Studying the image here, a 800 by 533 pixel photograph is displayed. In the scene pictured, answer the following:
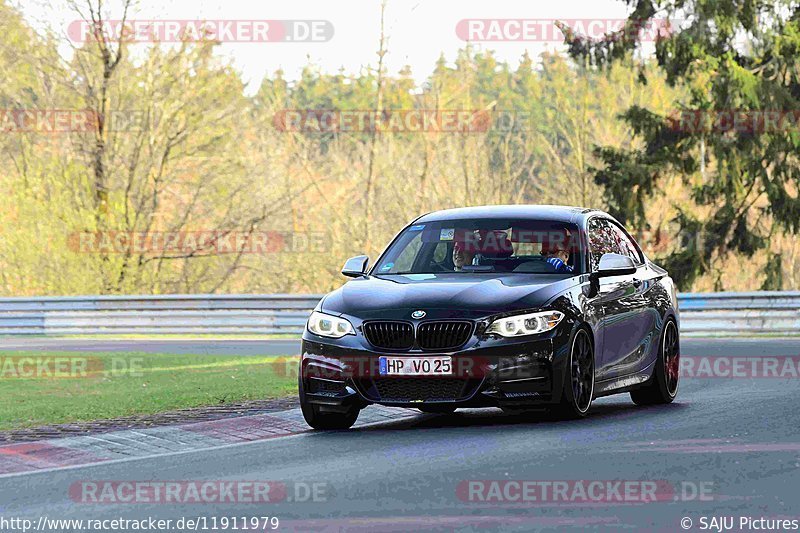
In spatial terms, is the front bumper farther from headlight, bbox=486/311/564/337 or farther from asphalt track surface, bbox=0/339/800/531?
asphalt track surface, bbox=0/339/800/531

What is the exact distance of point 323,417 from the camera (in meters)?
12.0

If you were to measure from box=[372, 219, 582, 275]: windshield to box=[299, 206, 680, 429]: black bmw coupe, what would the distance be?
11 millimetres

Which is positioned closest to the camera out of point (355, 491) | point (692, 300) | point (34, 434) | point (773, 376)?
point (355, 491)

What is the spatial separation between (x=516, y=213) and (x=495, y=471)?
420 centimetres

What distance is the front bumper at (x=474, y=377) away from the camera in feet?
36.7

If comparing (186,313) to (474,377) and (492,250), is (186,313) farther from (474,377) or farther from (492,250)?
(474,377)

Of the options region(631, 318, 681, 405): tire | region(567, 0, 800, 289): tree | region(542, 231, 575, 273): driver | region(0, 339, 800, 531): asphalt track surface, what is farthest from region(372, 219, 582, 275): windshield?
region(567, 0, 800, 289): tree

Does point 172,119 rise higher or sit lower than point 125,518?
higher

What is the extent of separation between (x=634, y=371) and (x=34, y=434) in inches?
193

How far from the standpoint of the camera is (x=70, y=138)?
38344 mm

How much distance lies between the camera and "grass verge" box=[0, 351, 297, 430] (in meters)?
13.9

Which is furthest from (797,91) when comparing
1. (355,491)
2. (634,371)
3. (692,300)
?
(355,491)

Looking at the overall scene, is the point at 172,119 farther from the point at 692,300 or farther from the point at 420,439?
the point at 420,439

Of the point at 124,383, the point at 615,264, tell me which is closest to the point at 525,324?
the point at 615,264
